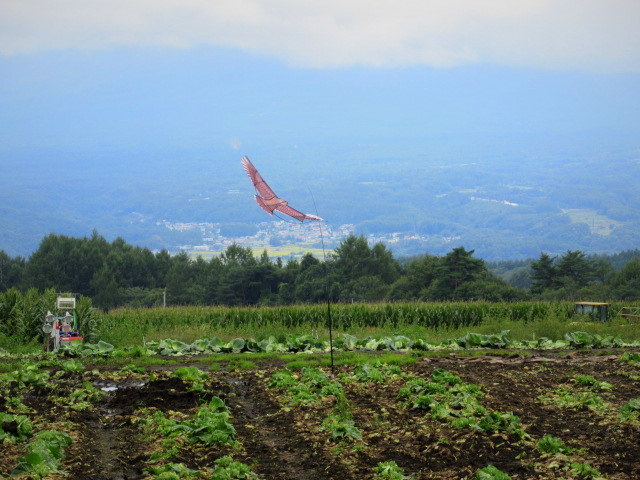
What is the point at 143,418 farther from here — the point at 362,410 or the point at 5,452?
the point at 362,410

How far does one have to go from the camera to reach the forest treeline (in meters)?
62.2

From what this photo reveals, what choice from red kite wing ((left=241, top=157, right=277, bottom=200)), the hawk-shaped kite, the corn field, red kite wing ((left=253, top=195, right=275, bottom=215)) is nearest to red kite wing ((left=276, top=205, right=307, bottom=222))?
the hawk-shaped kite

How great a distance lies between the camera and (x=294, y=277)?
71.4 meters

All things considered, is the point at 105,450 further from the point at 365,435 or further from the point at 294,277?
the point at 294,277

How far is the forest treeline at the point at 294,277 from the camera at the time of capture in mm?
62250

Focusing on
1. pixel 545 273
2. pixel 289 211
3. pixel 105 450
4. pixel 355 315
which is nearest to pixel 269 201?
pixel 289 211

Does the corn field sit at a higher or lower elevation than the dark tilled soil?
higher

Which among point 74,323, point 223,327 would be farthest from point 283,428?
point 223,327

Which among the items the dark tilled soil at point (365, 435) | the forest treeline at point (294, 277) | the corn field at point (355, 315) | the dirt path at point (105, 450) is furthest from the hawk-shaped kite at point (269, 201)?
the forest treeline at point (294, 277)

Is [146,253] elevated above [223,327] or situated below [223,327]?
above

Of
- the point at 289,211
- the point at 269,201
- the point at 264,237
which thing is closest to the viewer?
the point at 289,211

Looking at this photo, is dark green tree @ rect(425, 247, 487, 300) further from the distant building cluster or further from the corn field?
the distant building cluster

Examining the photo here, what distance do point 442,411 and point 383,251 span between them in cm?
7202

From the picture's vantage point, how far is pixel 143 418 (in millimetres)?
11750
